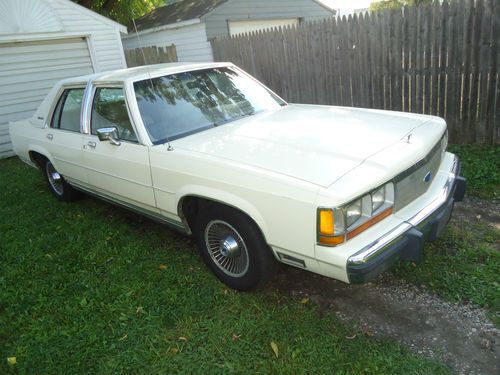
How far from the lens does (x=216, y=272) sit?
3.41 m

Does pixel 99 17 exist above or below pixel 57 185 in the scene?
above

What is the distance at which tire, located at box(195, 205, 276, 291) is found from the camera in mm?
2867

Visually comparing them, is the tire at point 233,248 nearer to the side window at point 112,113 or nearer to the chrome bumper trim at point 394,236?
the chrome bumper trim at point 394,236

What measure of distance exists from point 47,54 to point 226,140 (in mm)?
7975

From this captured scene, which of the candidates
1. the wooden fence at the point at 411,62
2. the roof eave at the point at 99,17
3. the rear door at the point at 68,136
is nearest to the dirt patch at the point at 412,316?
the rear door at the point at 68,136

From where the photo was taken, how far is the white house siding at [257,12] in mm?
12102

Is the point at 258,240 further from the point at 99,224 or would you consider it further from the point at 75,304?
the point at 99,224

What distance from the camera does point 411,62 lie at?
605 centimetres

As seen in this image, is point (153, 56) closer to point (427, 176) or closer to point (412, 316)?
point (427, 176)

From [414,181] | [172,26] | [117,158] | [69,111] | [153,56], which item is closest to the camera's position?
[414,181]

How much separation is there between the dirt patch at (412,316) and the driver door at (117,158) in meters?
1.45

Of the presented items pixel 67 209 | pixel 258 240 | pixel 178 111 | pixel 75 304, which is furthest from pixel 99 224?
pixel 258 240

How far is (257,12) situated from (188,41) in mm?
2695

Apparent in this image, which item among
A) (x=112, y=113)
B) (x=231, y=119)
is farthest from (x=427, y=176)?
(x=112, y=113)
